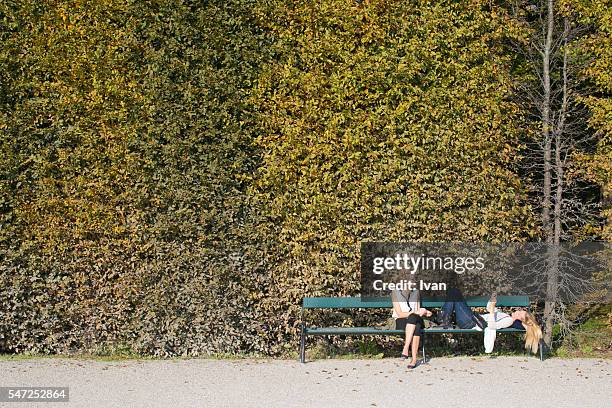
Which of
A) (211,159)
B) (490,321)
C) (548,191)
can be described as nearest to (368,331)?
(490,321)

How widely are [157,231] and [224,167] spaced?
1001mm

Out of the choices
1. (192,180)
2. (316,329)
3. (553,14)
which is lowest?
(316,329)

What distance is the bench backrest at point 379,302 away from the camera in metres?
8.64

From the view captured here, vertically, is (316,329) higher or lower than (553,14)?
lower

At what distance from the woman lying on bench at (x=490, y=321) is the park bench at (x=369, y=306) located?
7 centimetres

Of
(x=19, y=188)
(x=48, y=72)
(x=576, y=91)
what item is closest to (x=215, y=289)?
(x=19, y=188)

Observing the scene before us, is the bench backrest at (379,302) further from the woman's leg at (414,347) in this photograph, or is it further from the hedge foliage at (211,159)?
the woman's leg at (414,347)

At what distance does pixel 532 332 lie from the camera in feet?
28.0

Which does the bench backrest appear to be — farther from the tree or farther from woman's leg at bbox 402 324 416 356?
the tree

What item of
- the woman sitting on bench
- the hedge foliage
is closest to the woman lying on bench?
the woman sitting on bench

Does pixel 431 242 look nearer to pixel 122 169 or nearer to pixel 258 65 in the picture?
pixel 258 65

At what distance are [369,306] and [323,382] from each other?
151 centimetres

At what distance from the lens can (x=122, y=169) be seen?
8.76 metres

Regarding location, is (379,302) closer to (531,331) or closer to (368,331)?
(368,331)
